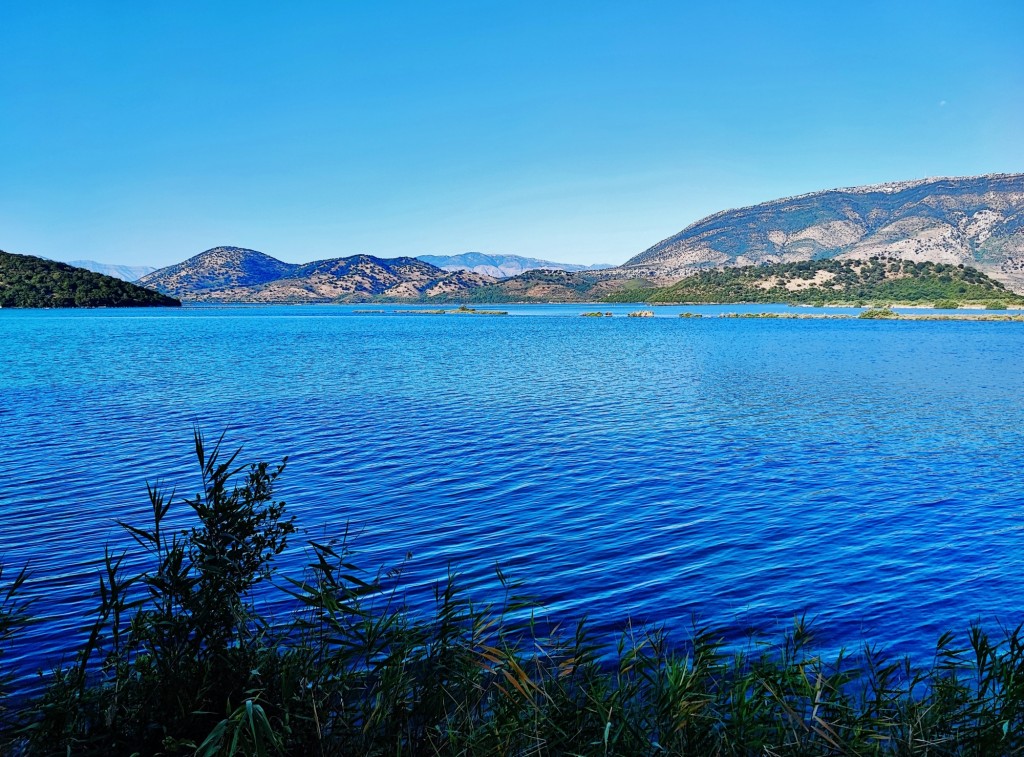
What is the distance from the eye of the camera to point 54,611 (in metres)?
13.5

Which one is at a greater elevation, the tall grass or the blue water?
the tall grass

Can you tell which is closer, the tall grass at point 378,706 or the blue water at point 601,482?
the tall grass at point 378,706

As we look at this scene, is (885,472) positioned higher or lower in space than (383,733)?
lower

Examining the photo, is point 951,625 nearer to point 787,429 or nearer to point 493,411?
point 787,429

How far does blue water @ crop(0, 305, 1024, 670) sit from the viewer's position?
15.2m

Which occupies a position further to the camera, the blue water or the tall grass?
the blue water

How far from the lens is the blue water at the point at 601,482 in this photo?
50.0 feet

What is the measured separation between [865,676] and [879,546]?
7.98 meters

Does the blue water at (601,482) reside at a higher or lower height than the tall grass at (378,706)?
lower

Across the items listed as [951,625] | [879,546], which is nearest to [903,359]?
[879,546]

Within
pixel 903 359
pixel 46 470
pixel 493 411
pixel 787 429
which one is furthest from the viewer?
pixel 903 359

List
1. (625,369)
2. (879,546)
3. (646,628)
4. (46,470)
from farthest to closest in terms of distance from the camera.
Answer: (625,369) → (46,470) → (879,546) → (646,628)

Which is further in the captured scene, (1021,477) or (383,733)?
(1021,477)

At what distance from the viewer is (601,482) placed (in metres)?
24.6
